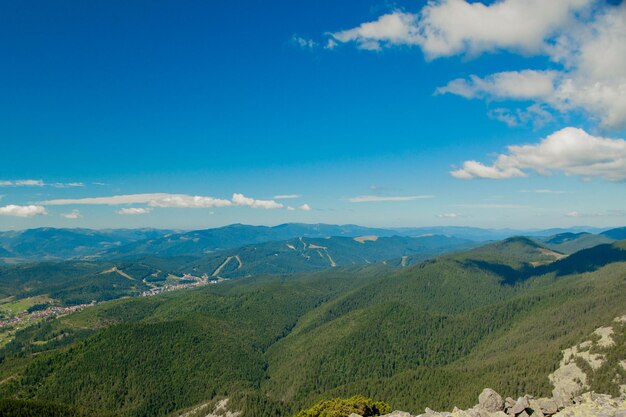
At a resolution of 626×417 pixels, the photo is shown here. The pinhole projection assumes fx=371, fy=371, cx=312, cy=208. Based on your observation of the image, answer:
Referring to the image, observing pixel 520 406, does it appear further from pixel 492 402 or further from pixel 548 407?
pixel 492 402

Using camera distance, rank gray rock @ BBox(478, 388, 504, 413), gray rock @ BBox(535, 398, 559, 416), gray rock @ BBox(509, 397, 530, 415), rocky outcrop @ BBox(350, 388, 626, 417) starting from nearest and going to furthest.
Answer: rocky outcrop @ BBox(350, 388, 626, 417) < gray rock @ BBox(509, 397, 530, 415) < gray rock @ BBox(535, 398, 559, 416) < gray rock @ BBox(478, 388, 504, 413)

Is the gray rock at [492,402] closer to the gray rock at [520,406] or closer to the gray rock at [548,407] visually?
the gray rock at [520,406]

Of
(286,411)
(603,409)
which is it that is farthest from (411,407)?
(603,409)

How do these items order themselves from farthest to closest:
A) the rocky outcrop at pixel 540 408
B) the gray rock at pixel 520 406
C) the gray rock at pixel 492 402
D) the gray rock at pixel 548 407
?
1. the gray rock at pixel 492 402
2. the gray rock at pixel 548 407
3. the gray rock at pixel 520 406
4. the rocky outcrop at pixel 540 408

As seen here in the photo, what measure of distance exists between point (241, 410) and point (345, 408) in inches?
4344

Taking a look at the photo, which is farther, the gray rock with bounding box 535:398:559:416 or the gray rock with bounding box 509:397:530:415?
the gray rock with bounding box 535:398:559:416

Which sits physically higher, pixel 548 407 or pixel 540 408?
pixel 548 407

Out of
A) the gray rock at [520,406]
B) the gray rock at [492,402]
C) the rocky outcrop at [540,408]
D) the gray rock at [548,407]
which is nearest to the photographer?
the rocky outcrop at [540,408]

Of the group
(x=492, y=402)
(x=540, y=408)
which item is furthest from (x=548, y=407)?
(x=492, y=402)

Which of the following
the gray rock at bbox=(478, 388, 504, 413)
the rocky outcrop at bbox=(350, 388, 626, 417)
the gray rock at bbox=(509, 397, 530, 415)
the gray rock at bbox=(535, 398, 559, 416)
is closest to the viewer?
the rocky outcrop at bbox=(350, 388, 626, 417)

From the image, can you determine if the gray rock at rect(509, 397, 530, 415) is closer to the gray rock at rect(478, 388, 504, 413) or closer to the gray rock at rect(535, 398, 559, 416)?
the gray rock at rect(535, 398, 559, 416)

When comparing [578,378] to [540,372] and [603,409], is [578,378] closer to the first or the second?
[540,372]

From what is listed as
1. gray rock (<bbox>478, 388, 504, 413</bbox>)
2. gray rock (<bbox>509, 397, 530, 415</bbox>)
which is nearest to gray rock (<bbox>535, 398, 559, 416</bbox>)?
gray rock (<bbox>509, 397, 530, 415</bbox>)

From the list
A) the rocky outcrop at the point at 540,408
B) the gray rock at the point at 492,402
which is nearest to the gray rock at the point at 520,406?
the rocky outcrop at the point at 540,408
